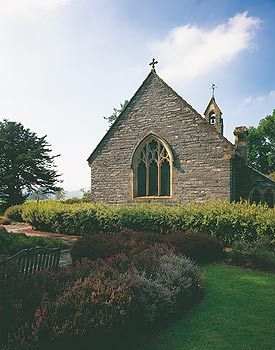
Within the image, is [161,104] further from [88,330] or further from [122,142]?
[88,330]

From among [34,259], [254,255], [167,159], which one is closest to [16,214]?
[167,159]

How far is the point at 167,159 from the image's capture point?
1708 cm

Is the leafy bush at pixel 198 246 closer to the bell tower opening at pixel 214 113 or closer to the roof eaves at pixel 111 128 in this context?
the roof eaves at pixel 111 128

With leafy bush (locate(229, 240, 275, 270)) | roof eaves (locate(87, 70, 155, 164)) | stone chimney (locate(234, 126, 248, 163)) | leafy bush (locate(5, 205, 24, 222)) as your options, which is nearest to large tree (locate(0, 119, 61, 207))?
leafy bush (locate(5, 205, 24, 222))

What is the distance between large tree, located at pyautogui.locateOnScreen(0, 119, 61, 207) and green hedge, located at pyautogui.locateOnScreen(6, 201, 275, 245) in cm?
1854

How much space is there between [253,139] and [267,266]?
1864 inches

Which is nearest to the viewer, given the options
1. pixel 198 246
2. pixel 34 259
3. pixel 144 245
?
pixel 34 259

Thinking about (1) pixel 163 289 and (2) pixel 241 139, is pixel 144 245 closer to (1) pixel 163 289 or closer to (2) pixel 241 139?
(1) pixel 163 289

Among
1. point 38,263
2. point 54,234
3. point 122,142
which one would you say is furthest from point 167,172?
point 38,263

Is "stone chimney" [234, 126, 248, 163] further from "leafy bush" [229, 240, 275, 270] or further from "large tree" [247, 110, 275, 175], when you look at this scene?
"large tree" [247, 110, 275, 175]

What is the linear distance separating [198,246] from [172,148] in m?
7.34

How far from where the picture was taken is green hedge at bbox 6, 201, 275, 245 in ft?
37.3

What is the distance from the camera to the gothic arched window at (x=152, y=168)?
17.2m

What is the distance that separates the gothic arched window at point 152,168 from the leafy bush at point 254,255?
22.8ft
